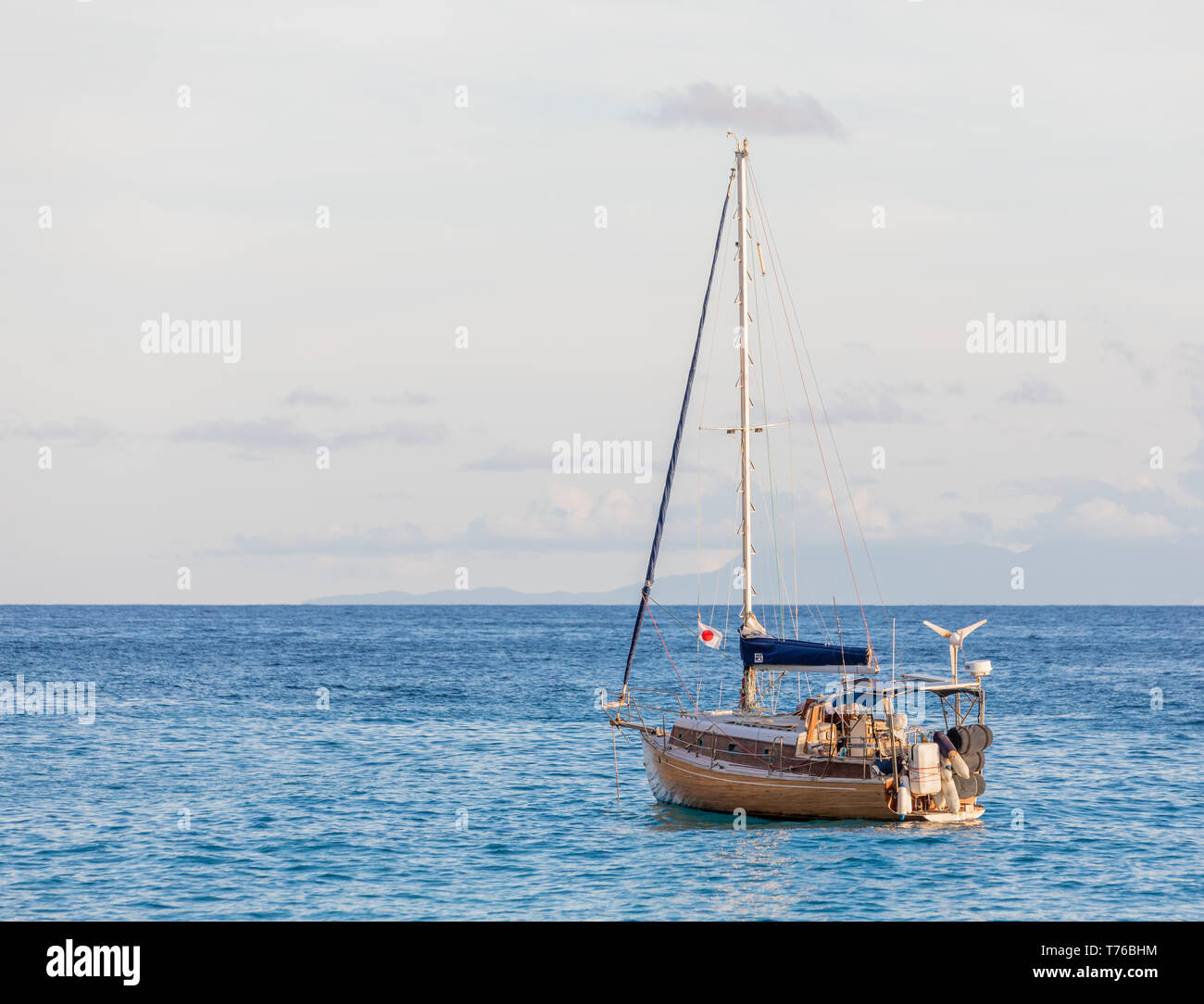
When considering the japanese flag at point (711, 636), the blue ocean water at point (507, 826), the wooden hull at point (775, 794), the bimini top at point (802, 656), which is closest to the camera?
A: the blue ocean water at point (507, 826)

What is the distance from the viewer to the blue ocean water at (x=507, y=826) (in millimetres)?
29984

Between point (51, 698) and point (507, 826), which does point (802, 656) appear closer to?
point (507, 826)

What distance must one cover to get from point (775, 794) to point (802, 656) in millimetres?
3973

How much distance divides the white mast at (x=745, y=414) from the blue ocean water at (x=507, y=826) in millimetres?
6499

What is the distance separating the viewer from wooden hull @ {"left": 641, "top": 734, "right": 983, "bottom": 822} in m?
35.0

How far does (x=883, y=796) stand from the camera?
34812 mm
